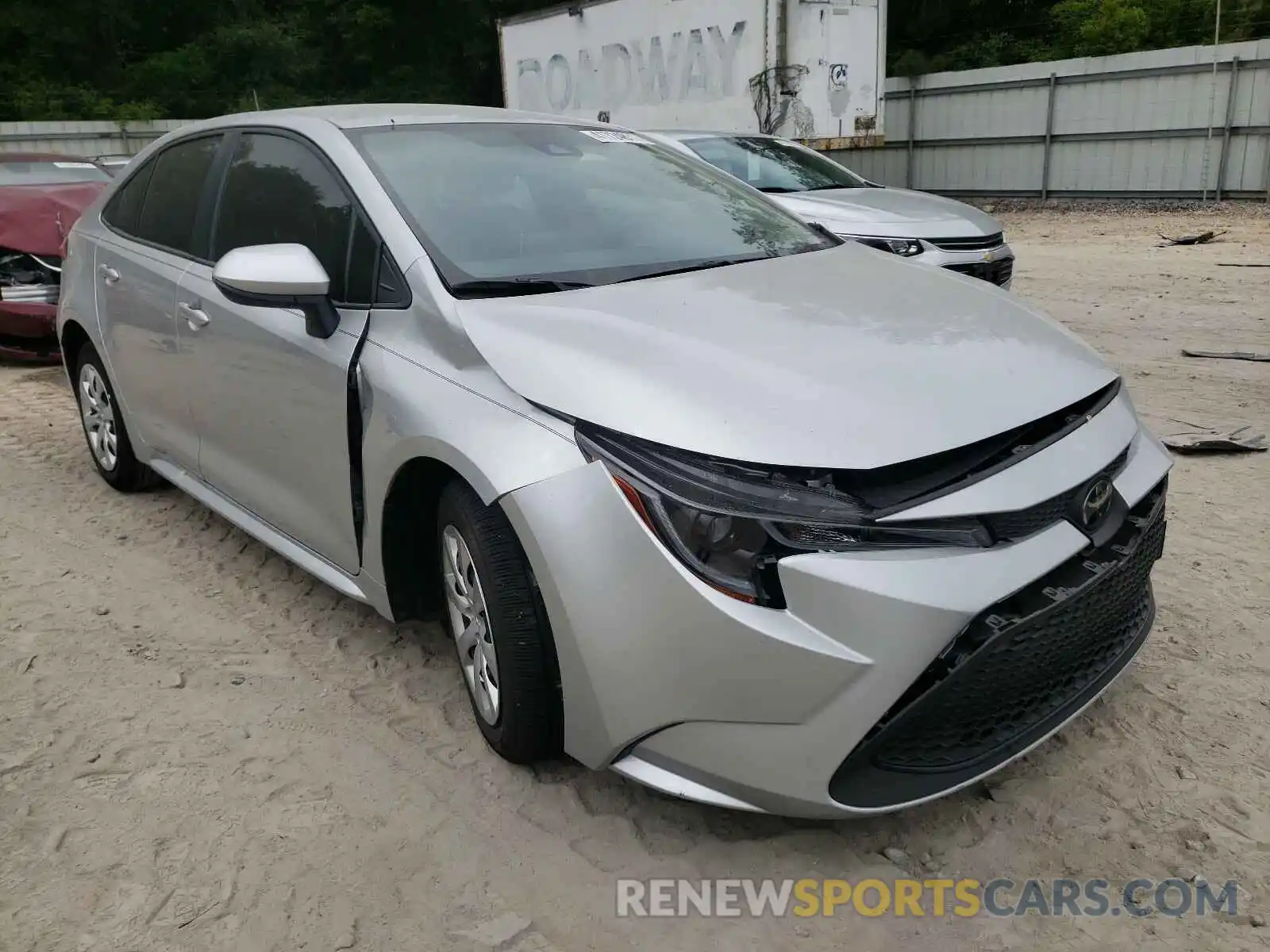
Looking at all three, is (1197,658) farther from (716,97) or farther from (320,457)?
(716,97)

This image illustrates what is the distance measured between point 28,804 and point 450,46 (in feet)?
103

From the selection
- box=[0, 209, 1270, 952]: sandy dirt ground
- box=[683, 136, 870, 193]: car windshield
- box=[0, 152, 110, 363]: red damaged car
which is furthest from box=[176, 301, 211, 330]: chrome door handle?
box=[683, 136, 870, 193]: car windshield

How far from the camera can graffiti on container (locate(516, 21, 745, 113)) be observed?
12.1 metres

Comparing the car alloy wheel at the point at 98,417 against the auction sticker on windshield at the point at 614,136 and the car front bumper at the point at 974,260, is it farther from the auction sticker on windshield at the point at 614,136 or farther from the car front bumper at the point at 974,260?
the car front bumper at the point at 974,260

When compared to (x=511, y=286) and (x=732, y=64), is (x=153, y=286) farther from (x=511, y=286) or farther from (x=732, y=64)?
(x=732, y=64)

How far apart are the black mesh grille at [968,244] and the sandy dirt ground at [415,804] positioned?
11.5 ft

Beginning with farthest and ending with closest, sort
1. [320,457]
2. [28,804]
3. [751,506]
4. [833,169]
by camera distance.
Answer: [833,169], [320,457], [28,804], [751,506]

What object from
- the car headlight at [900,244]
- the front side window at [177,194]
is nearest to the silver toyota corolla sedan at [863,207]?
the car headlight at [900,244]

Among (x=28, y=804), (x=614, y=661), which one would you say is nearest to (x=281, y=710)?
(x=28, y=804)

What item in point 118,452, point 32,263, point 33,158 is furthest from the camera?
point 33,158

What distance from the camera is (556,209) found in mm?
3143

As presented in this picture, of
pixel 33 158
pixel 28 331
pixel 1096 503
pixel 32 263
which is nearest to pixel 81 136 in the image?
pixel 33 158

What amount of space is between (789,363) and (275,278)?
1.35 meters

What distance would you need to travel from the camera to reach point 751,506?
2.09 metres
